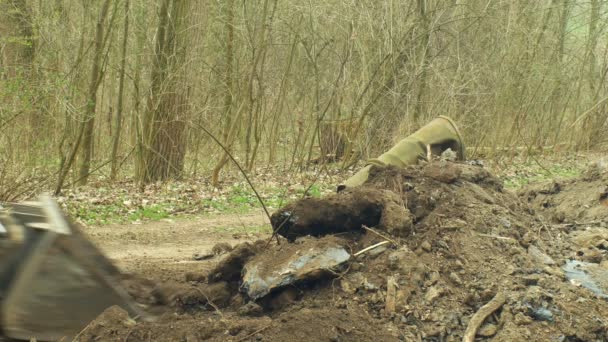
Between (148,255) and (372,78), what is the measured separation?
9.22 metres

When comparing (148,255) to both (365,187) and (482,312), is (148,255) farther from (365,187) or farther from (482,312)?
(482,312)

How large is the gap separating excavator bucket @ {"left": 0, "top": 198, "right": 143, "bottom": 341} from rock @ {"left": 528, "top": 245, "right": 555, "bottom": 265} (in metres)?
→ 3.78

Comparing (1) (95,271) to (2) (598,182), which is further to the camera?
(2) (598,182)

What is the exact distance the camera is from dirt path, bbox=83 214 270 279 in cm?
857

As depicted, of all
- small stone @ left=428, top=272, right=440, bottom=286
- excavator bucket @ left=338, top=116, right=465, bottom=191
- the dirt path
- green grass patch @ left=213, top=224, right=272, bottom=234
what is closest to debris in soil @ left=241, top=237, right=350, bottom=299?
small stone @ left=428, top=272, right=440, bottom=286

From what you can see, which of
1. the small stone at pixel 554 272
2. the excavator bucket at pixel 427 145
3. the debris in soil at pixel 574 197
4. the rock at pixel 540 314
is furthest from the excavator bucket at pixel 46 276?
the debris in soil at pixel 574 197

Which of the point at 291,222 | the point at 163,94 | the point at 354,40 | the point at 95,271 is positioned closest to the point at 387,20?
the point at 354,40

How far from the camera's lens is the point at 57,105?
586 inches

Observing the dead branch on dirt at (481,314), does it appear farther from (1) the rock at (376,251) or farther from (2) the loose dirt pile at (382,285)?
(1) the rock at (376,251)

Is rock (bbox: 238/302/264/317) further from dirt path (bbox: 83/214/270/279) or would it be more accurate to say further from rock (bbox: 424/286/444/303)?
dirt path (bbox: 83/214/270/279)

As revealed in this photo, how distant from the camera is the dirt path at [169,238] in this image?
8.57 m

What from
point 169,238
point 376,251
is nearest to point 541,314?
point 376,251

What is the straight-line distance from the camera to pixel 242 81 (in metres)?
18.3

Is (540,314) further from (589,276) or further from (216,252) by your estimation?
(216,252)
